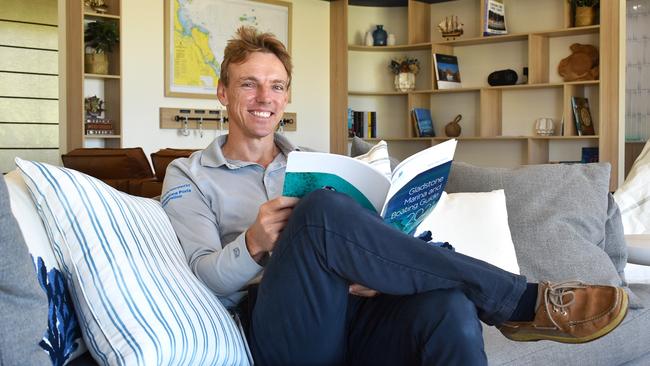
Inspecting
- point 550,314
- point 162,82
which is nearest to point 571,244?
point 550,314

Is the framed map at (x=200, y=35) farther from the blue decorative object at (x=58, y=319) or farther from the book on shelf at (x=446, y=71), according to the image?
the blue decorative object at (x=58, y=319)

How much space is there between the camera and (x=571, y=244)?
242 centimetres

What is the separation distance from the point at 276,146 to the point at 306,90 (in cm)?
482

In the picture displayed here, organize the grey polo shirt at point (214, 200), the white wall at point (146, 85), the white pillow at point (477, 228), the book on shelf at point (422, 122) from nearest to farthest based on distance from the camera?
1. the grey polo shirt at point (214, 200)
2. the white pillow at point (477, 228)
3. the white wall at point (146, 85)
4. the book on shelf at point (422, 122)

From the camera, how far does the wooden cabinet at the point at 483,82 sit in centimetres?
616

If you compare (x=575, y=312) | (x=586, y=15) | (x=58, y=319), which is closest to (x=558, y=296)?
(x=575, y=312)

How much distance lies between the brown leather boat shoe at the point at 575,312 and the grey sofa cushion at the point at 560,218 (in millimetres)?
782

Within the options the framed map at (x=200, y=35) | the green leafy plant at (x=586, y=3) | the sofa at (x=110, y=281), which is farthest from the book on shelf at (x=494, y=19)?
the sofa at (x=110, y=281)

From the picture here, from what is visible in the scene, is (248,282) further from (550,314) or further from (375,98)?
(375,98)

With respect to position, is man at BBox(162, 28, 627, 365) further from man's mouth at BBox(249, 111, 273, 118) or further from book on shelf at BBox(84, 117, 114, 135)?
book on shelf at BBox(84, 117, 114, 135)

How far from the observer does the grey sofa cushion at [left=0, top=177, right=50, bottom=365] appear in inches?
50.4

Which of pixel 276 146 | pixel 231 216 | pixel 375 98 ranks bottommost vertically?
pixel 231 216

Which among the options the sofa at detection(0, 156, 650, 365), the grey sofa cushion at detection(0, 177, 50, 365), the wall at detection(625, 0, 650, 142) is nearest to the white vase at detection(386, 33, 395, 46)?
the wall at detection(625, 0, 650, 142)

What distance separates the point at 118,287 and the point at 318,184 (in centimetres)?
45
